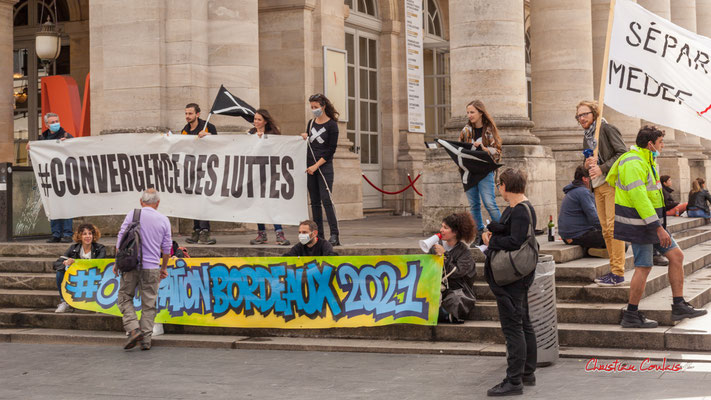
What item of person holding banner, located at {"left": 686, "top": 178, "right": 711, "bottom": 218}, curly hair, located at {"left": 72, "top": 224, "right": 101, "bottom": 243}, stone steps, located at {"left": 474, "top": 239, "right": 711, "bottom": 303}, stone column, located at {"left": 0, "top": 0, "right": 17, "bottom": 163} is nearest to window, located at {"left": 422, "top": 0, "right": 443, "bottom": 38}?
person holding banner, located at {"left": 686, "top": 178, "right": 711, "bottom": 218}

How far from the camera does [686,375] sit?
7.91m

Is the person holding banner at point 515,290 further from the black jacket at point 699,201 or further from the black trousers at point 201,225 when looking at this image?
the black jacket at point 699,201

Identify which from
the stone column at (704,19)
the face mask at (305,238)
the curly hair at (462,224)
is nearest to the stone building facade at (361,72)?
the stone column at (704,19)

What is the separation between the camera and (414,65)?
23.5 m

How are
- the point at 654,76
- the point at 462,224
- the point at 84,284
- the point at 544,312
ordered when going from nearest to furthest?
the point at 544,312 < the point at 462,224 < the point at 654,76 < the point at 84,284

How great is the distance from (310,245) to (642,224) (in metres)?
3.60

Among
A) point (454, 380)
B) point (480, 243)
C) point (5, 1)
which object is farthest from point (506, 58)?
point (5, 1)

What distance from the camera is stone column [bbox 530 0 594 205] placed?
20562 mm

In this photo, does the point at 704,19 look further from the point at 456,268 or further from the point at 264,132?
the point at 456,268

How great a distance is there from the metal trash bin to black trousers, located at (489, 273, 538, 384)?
648 mm

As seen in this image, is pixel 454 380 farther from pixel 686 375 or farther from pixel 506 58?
pixel 506 58

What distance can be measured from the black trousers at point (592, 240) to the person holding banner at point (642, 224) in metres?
2.16

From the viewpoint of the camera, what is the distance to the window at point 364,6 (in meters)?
22.9

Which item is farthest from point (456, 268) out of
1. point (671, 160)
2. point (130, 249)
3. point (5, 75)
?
point (671, 160)
